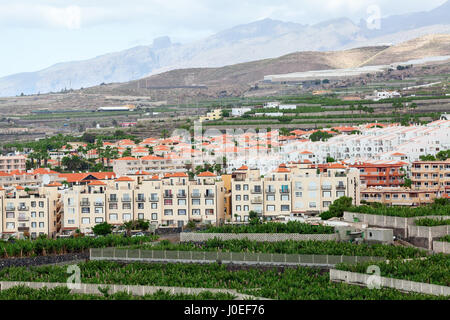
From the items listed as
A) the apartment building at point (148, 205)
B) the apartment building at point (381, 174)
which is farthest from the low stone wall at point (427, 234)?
the apartment building at point (381, 174)

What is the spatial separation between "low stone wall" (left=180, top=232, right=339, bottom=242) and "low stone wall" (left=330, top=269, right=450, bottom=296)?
5.62 metres

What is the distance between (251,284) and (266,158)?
36.6 metres

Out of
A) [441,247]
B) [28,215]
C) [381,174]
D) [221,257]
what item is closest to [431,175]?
[381,174]

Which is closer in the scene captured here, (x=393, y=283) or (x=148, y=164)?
(x=393, y=283)

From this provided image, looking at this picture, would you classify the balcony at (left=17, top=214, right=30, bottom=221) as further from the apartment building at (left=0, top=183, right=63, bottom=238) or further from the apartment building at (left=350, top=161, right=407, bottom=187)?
the apartment building at (left=350, top=161, right=407, bottom=187)

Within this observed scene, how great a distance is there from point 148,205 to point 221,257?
1439 cm

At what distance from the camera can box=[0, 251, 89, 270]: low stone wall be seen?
28453mm

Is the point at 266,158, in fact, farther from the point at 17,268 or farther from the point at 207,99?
the point at 207,99

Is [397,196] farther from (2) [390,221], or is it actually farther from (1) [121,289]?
(1) [121,289]

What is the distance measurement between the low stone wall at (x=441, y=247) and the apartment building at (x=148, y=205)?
14210 mm

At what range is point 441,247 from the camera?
26172mm

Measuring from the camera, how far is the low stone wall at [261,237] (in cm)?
2872

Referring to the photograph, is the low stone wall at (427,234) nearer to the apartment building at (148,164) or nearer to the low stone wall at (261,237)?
the low stone wall at (261,237)
